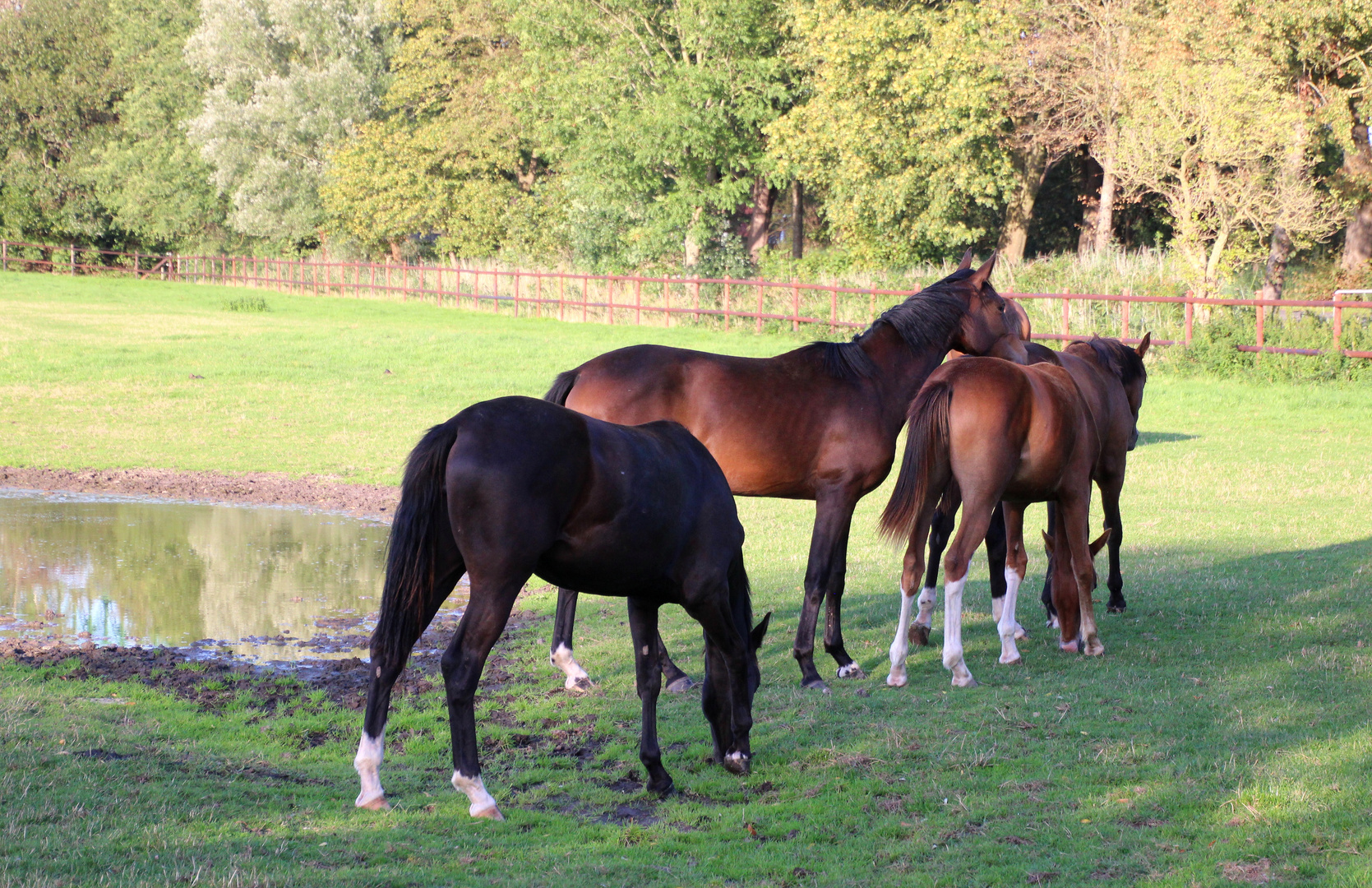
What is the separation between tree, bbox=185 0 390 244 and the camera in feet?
167

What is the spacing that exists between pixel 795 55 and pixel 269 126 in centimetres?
2785

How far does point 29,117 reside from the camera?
200ft

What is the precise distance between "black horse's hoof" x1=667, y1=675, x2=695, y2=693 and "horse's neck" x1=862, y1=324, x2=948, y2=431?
1.94m

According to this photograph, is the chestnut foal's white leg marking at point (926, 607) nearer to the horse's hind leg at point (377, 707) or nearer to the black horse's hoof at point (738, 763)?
the black horse's hoof at point (738, 763)

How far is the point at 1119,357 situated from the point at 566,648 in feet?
14.2

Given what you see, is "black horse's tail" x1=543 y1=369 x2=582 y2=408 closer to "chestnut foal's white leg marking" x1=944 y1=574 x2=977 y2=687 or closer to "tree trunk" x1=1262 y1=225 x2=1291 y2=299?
"chestnut foal's white leg marking" x1=944 y1=574 x2=977 y2=687

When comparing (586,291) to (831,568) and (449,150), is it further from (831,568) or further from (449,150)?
(831,568)

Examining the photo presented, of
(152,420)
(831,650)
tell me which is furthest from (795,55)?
(831,650)

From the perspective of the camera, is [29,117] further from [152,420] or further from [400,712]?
[400,712]

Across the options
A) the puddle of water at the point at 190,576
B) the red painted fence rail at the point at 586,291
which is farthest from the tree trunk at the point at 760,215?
the puddle of water at the point at 190,576

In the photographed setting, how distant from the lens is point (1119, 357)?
26.7 ft

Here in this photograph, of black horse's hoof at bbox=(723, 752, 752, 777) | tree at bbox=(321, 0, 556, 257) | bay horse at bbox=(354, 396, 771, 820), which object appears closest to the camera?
bay horse at bbox=(354, 396, 771, 820)

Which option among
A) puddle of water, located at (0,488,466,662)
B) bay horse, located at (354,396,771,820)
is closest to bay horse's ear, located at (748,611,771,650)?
bay horse, located at (354,396,771,820)

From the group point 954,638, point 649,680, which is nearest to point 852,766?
point 649,680
